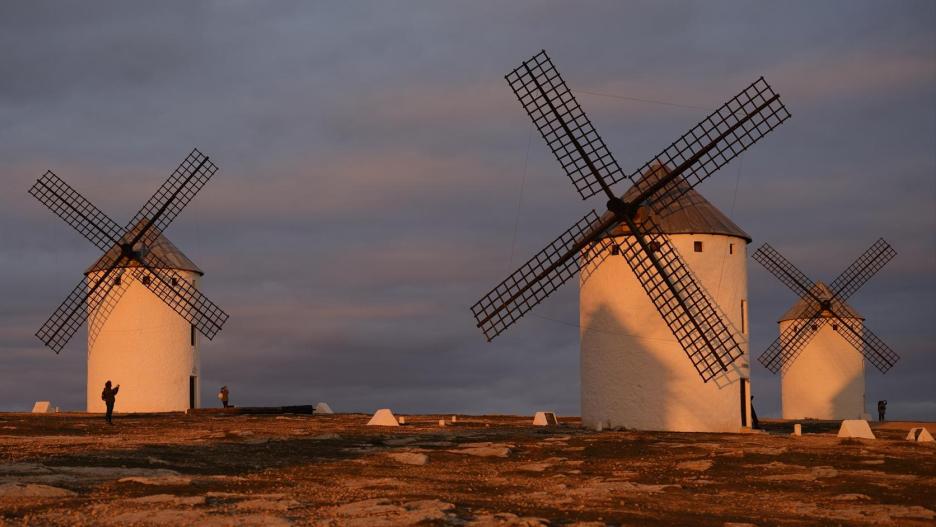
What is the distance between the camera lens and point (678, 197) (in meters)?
35.5

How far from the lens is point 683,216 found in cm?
3538

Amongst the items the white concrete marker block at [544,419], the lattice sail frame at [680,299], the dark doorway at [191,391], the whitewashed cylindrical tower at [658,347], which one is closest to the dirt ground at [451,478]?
the whitewashed cylindrical tower at [658,347]

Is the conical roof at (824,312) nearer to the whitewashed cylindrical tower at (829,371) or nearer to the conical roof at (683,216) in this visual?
the whitewashed cylindrical tower at (829,371)

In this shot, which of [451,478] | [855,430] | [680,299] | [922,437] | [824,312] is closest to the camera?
[451,478]

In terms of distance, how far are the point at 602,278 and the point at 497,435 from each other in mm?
6157

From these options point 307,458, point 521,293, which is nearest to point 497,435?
point 521,293

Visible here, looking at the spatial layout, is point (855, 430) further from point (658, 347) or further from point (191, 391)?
point (191, 391)

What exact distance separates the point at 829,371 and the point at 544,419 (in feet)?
74.8

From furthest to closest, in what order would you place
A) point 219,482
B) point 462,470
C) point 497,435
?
point 497,435
point 462,470
point 219,482

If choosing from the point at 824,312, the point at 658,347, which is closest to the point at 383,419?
the point at 658,347

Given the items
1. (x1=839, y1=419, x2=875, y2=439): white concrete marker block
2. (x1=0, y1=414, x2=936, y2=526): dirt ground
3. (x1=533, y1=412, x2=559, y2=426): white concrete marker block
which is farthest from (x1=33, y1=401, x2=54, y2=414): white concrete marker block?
(x1=839, y1=419, x2=875, y2=439): white concrete marker block

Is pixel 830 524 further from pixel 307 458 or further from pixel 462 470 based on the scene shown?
pixel 307 458

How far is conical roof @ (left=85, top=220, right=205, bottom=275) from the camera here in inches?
1891

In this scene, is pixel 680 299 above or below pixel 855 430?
above
